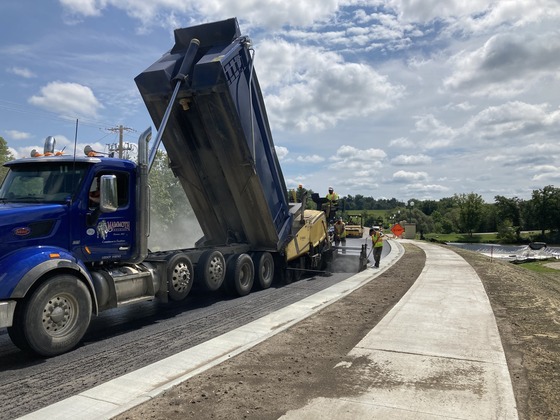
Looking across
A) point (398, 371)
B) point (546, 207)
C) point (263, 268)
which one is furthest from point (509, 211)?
point (398, 371)

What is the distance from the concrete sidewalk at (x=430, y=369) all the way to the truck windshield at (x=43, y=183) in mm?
4314

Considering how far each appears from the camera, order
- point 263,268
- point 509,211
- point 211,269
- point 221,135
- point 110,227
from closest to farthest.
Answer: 1. point 110,227
2. point 211,269
3. point 221,135
4. point 263,268
5. point 509,211

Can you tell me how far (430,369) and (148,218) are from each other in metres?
4.63

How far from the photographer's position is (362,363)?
5270 mm

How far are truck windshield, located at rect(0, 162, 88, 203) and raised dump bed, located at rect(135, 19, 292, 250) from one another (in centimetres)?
292

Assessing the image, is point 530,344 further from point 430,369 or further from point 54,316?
point 54,316

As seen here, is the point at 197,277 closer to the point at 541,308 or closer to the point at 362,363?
the point at 362,363

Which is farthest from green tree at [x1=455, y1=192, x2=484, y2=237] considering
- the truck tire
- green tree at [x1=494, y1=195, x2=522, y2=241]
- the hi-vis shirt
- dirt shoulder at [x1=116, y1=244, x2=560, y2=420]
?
the truck tire

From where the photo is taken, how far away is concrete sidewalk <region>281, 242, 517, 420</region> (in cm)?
395

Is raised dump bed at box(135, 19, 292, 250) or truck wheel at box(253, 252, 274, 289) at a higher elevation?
raised dump bed at box(135, 19, 292, 250)

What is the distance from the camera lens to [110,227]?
6.57 meters

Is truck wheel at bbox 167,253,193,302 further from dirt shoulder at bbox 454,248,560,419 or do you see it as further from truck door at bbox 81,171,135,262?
dirt shoulder at bbox 454,248,560,419

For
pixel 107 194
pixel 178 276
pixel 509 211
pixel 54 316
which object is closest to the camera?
pixel 54 316

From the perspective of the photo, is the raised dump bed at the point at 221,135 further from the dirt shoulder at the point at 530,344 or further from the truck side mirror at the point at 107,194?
the dirt shoulder at the point at 530,344
